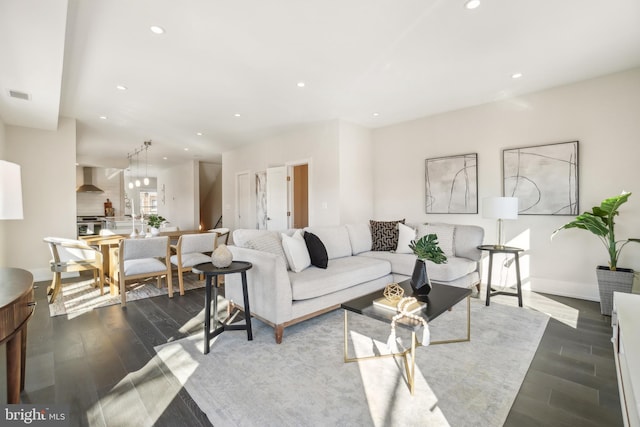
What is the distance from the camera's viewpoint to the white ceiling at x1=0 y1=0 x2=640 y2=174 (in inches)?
93.0

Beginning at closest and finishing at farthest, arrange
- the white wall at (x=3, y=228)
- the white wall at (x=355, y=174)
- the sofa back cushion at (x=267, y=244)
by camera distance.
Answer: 1. the sofa back cushion at (x=267, y=244)
2. the white wall at (x=3, y=228)
3. the white wall at (x=355, y=174)

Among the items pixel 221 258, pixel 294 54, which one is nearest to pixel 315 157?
pixel 294 54

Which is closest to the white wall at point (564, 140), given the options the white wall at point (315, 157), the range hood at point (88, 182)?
the white wall at point (315, 157)

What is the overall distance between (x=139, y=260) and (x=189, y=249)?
601 mm

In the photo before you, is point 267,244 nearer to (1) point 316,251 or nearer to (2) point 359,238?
(1) point 316,251

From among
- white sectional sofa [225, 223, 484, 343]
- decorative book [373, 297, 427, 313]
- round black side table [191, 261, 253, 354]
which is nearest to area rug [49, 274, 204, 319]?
white sectional sofa [225, 223, 484, 343]

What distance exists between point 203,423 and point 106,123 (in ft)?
19.0

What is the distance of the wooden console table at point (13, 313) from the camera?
1.12 meters

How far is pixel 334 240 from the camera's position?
12.7 feet

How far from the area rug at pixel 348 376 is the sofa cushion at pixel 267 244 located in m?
0.75

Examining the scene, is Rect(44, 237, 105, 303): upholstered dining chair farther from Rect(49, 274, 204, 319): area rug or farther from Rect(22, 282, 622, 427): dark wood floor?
Rect(22, 282, 622, 427): dark wood floor

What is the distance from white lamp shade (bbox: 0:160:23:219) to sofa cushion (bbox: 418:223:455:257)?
4.04 meters

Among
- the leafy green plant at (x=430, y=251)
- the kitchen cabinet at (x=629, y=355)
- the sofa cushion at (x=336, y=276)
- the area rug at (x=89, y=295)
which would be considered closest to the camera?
the kitchen cabinet at (x=629, y=355)

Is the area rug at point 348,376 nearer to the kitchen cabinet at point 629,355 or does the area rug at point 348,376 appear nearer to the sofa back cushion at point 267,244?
the kitchen cabinet at point 629,355
